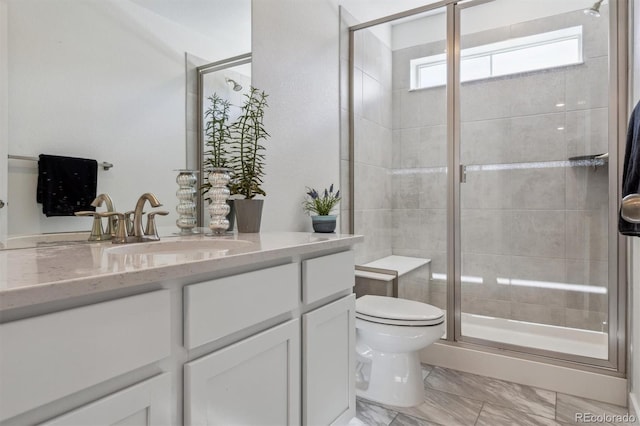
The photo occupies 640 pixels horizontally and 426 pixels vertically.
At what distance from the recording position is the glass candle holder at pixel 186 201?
144cm

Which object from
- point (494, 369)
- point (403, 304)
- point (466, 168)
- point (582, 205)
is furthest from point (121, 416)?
point (582, 205)

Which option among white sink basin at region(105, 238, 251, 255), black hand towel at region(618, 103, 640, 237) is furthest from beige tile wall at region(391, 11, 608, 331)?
white sink basin at region(105, 238, 251, 255)

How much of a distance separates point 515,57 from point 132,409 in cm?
272

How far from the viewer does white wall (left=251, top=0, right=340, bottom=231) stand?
1897 millimetres

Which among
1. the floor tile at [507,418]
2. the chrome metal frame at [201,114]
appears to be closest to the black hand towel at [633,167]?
the floor tile at [507,418]

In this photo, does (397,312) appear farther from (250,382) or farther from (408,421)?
(250,382)

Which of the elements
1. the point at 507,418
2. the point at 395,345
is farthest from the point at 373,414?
the point at 507,418

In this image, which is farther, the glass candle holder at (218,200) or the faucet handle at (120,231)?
the glass candle holder at (218,200)

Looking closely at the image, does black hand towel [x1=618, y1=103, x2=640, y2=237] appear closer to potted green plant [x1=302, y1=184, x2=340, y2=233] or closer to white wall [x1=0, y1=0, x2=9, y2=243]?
potted green plant [x1=302, y1=184, x2=340, y2=233]

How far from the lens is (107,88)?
1.20m

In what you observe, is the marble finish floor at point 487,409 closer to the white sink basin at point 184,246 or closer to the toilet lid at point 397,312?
the toilet lid at point 397,312

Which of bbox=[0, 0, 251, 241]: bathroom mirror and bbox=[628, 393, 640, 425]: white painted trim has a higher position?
bbox=[0, 0, 251, 241]: bathroom mirror

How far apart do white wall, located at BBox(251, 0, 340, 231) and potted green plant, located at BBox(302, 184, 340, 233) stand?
0.06 m

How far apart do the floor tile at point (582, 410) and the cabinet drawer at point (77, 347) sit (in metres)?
1.91
